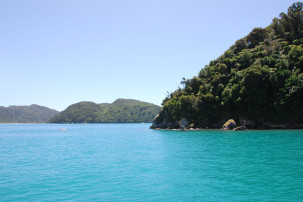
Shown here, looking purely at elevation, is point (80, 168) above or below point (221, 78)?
below

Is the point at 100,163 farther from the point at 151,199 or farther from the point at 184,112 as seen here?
the point at 184,112

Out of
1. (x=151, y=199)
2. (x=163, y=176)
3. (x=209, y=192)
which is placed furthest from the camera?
(x=163, y=176)

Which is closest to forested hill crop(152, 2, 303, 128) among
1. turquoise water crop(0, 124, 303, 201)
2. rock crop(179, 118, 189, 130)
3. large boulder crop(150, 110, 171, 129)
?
large boulder crop(150, 110, 171, 129)

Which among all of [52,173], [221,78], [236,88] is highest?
[221,78]

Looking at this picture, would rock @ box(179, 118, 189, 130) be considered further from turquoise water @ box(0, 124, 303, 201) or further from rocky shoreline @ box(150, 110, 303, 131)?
turquoise water @ box(0, 124, 303, 201)

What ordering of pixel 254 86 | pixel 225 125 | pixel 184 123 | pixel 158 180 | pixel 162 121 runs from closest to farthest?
pixel 158 180 < pixel 254 86 < pixel 225 125 < pixel 184 123 < pixel 162 121

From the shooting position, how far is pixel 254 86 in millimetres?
78688

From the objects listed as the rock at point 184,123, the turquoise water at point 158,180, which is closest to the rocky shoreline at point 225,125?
the rock at point 184,123

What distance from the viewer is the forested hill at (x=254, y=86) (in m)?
74.6

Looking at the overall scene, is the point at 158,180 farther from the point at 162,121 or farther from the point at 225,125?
the point at 162,121

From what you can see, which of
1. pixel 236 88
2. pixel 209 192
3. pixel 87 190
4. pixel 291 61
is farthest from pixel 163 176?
pixel 291 61

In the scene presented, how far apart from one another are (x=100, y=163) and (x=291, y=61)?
79.7 metres

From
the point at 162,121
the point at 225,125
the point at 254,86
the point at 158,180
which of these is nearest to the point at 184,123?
the point at 162,121

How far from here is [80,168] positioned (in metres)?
22.9
